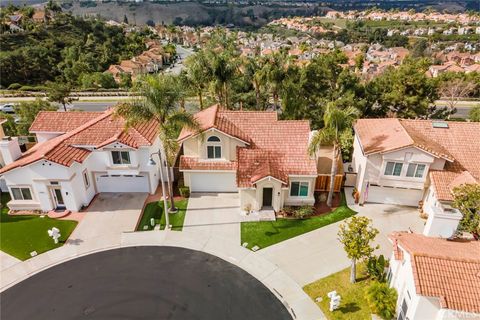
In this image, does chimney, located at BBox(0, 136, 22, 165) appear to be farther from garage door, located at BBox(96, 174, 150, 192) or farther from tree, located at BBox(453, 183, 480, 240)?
tree, located at BBox(453, 183, 480, 240)

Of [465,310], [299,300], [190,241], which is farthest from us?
[190,241]

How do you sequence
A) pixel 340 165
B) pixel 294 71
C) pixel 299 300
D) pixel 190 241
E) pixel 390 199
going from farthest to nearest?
pixel 294 71 → pixel 340 165 → pixel 390 199 → pixel 190 241 → pixel 299 300

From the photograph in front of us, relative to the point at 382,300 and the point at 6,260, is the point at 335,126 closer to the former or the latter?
the point at 382,300

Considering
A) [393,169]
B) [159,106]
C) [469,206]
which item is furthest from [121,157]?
[469,206]

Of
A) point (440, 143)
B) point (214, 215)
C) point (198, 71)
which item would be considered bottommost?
point (214, 215)

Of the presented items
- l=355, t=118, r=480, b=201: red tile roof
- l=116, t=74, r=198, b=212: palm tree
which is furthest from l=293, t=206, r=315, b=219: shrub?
l=116, t=74, r=198, b=212: palm tree

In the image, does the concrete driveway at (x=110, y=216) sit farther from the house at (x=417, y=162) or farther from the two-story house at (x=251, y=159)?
the house at (x=417, y=162)

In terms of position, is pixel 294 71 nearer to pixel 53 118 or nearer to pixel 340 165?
pixel 340 165

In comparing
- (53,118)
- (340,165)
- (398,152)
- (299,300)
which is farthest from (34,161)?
(398,152)
